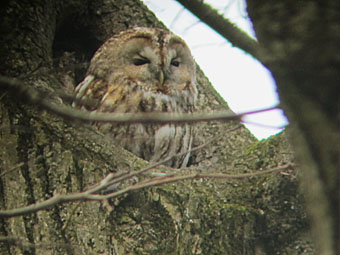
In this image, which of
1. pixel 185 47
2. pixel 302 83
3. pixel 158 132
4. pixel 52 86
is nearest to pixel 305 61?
pixel 302 83

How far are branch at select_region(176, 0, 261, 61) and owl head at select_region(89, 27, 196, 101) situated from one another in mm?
1788

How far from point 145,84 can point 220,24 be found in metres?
1.89

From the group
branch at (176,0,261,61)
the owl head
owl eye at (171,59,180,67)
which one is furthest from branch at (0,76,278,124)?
owl eye at (171,59,180,67)

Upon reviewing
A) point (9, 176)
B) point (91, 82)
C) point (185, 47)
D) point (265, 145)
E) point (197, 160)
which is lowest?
point (9, 176)

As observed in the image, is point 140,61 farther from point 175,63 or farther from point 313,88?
point 313,88

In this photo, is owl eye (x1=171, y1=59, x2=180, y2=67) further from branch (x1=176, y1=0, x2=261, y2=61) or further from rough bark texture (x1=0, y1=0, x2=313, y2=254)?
branch (x1=176, y1=0, x2=261, y2=61)

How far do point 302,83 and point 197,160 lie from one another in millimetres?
2381

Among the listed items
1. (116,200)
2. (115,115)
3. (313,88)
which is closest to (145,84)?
(116,200)

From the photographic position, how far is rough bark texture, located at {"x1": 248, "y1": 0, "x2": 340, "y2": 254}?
0.57 meters

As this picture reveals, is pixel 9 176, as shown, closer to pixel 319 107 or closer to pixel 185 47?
pixel 319 107

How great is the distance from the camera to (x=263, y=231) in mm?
1894

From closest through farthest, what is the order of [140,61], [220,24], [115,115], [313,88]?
[313,88] < [115,115] < [220,24] < [140,61]

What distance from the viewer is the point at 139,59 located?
9.85 feet

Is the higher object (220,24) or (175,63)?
(175,63)
